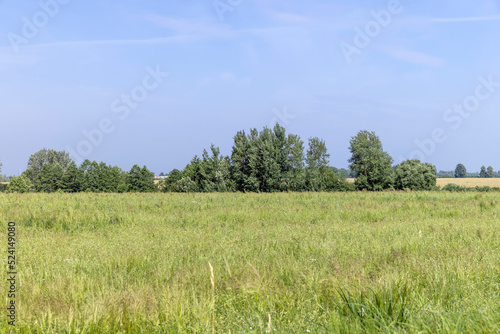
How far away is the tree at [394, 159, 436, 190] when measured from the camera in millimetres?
58000

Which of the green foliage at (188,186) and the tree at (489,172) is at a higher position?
the tree at (489,172)

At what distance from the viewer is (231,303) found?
376 cm

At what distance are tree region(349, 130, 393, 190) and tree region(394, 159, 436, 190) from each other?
2.13 m

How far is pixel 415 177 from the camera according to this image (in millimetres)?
58125

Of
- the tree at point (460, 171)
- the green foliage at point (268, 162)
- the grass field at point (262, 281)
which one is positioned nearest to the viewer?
the grass field at point (262, 281)

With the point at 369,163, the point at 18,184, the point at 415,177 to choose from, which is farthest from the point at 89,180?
the point at 415,177

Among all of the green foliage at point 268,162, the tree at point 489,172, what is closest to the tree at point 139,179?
the green foliage at point 268,162

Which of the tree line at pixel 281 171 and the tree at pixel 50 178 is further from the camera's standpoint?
the tree at pixel 50 178

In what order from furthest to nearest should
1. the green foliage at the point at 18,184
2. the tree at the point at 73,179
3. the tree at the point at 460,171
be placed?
the tree at the point at 460,171 < the green foliage at the point at 18,184 < the tree at the point at 73,179

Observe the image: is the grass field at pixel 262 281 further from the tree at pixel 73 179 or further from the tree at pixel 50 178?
the tree at pixel 50 178

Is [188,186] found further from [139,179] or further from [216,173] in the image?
[139,179]

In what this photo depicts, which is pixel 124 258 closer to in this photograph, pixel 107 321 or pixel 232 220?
pixel 107 321

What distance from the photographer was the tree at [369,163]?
5691 centimetres

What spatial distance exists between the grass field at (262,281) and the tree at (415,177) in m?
53.7
